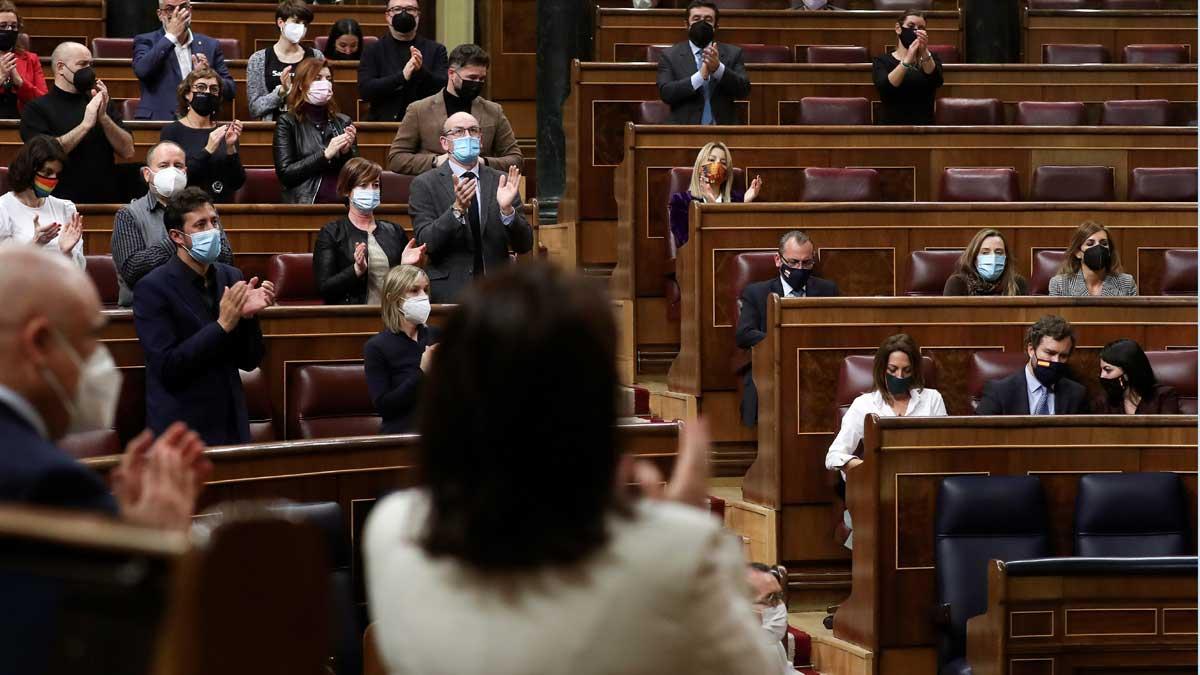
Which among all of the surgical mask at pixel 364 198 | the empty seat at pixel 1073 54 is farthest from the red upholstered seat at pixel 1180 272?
the empty seat at pixel 1073 54

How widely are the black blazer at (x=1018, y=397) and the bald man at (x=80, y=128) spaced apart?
9.15 feet

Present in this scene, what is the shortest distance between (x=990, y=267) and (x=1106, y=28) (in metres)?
4.08

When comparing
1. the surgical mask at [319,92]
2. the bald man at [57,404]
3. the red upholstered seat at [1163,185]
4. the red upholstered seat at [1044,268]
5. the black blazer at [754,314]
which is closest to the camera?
the bald man at [57,404]

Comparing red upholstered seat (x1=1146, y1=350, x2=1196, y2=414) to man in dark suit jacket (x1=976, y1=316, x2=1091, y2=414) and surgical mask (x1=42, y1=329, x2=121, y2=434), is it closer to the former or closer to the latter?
man in dark suit jacket (x1=976, y1=316, x2=1091, y2=414)

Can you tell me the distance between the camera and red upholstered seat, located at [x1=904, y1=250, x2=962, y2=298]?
→ 5.92 meters

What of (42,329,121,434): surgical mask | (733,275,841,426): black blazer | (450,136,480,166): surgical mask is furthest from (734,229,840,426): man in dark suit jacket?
(42,329,121,434): surgical mask

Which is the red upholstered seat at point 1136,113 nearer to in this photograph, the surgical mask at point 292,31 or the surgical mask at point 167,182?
the surgical mask at point 292,31

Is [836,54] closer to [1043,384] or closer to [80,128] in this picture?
[1043,384]

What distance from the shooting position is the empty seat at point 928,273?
592cm

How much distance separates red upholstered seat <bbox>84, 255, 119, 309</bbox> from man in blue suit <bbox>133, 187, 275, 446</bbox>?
115 centimetres

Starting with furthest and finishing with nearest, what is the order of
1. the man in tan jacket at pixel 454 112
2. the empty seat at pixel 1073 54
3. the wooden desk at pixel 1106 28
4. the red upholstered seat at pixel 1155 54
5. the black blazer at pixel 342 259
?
the wooden desk at pixel 1106 28 < the red upholstered seat at pixel 1155 54 < the empty seat at pixel 1073 54 < the man in tan jacket at pixel 454 112 < the black blazer at pixel 342 259

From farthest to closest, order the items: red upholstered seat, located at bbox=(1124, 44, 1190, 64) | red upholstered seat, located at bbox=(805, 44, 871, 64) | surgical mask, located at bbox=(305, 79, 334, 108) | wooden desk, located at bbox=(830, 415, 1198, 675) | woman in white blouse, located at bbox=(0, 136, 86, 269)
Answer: red upholstered seat, located at bbox=(1124, 44, 1190, 64)
red upholstered seat, located at bbox=(805, 44, 871, 64)
surgical mask, located at bbox=(305, 79, 334, 108)
woman in white blouse, located at bbox=(0, 136, 86, 269)
wooden desk, located at bbox=(830, 415, 1198, 675)

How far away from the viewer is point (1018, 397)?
199 inches

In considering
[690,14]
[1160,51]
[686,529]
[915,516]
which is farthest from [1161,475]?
[1160,51]
